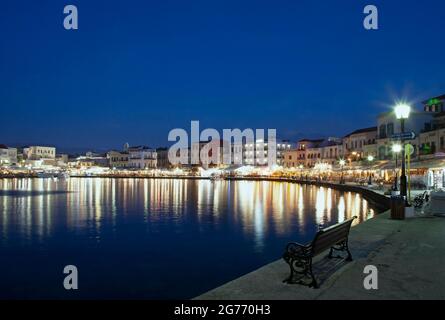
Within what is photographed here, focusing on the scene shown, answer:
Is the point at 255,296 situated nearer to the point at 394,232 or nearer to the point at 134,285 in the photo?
the point at 134,285

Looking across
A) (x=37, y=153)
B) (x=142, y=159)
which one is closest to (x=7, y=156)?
(x=37, y=153)

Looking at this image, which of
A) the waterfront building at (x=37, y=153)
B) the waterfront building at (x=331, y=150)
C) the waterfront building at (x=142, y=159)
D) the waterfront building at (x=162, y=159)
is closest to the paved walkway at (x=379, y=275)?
the waterfront building at (x=331, y=150)

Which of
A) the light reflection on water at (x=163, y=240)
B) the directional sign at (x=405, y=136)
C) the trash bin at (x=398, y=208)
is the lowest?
the light reflection on water at (x=163, y=240)

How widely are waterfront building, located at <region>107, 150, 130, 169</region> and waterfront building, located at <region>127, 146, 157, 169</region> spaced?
215 centimetres

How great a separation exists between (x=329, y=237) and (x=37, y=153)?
193484mm

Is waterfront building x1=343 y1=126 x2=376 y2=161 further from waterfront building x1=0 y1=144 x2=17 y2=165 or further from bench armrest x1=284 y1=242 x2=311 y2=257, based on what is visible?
waterfront building x1=0 y1=144 x2=17 y2=165

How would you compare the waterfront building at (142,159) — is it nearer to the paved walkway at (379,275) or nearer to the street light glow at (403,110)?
the street light glow at (403,110)

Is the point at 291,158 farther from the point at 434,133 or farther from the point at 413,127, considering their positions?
the point at 434,133

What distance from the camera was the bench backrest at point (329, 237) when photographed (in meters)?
6.83

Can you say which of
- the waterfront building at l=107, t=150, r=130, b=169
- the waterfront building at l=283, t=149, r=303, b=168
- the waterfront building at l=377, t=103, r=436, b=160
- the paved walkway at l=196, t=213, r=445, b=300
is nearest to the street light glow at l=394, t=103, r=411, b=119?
the paved walkway at l=196, t=213, r=445, b=300

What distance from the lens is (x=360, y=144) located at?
75.4m

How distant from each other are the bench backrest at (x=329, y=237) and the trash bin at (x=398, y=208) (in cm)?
724
